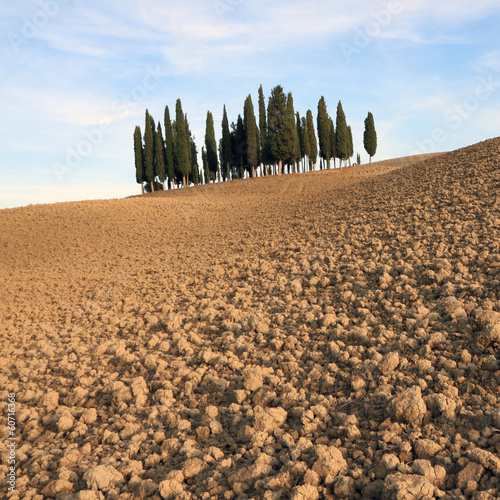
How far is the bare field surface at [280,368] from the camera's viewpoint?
2971 mm

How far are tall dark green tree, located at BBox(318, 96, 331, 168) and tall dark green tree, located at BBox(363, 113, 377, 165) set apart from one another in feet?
13.2

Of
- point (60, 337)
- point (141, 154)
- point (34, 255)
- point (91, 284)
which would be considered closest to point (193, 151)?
point (141, 154)

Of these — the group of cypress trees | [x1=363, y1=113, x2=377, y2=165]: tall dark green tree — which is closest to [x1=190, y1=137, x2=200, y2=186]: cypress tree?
the group of cypress trees

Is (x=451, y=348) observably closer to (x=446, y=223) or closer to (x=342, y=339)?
(x=342, y=339)

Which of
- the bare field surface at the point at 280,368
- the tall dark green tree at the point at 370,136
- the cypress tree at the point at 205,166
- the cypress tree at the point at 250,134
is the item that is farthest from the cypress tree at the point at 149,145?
the bare field surface at the point at 280,368

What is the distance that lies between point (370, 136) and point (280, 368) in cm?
4158

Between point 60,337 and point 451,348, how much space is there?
5.47m

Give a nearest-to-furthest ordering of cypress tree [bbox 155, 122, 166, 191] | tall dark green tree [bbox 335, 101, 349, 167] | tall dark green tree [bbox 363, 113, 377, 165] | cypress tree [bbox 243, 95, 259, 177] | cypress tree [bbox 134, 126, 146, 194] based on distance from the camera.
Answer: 1. cypress tree [bbox 243, 95, 259, 177]
2. tall dark green tree [bbox 335, 101, 349, 167]
3. cypress tree [bbox 155, 122, 166, 191]
4. cypress tree [bbox 134, 126, 146, 194]
5. tall dark green tree [bbox 363, 113, 377, 165]

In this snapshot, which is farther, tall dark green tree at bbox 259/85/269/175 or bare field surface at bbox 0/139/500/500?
tall dark green tree at bbox 259/85/269/175

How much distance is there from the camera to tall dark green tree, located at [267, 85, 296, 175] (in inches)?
1409

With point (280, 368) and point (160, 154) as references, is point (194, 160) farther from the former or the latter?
point (280, 368)

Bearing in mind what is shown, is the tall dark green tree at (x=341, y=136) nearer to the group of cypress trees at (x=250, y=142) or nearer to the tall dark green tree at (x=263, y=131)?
the group of cypress trees at (x=250, y=142)

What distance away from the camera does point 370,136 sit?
42094 millimetres

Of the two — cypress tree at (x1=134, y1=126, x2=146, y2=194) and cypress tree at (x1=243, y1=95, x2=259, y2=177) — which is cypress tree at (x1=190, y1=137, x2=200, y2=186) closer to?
cypress tree at (x1=134, y1=126, x2=146, y2=194)
